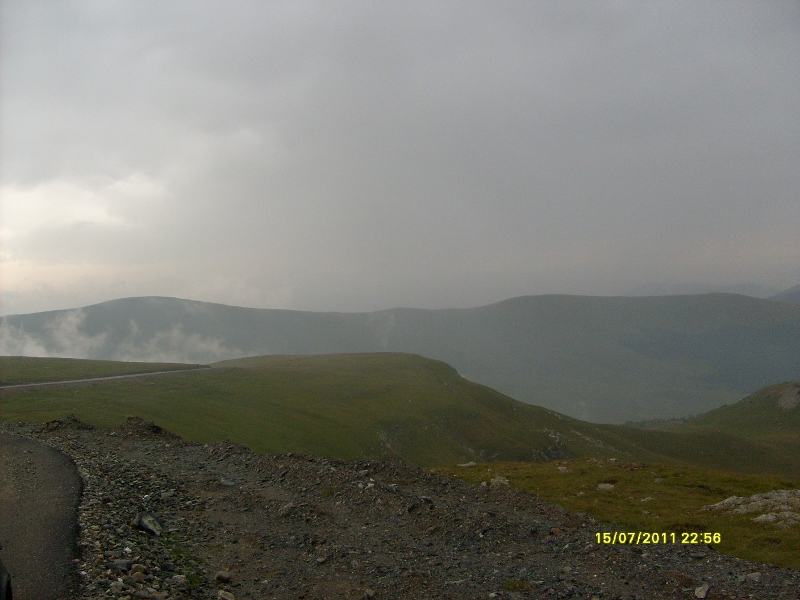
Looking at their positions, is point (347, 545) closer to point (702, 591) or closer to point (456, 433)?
point (702, 591)

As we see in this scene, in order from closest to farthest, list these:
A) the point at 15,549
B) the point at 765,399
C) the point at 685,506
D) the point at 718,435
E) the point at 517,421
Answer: the point at 15,549 < the point at 685,506 < the point at 517,421 < the point at 718,435 < the point at 765,399

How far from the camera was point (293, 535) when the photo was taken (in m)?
17.0

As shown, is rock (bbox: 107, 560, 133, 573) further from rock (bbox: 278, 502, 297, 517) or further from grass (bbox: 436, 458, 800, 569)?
grass (bbox: 436, 458, 800, 569)

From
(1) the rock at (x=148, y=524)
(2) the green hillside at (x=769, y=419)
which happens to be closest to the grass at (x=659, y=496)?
(1) the rock at (x=148, y=524)

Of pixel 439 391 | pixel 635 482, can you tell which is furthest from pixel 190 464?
pixel 439 391

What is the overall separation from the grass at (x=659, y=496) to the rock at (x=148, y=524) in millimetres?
20363

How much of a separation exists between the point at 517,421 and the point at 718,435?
207 ft

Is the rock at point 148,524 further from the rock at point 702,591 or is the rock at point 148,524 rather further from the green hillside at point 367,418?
the green hillside at point 367,418

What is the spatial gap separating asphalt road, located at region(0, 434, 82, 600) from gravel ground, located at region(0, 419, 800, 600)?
0.48 metres

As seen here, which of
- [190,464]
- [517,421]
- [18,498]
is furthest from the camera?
[517,421]

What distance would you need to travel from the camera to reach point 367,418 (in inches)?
3831

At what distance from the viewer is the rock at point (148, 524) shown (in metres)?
15.9

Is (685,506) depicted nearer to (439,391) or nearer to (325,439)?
(325,439)
